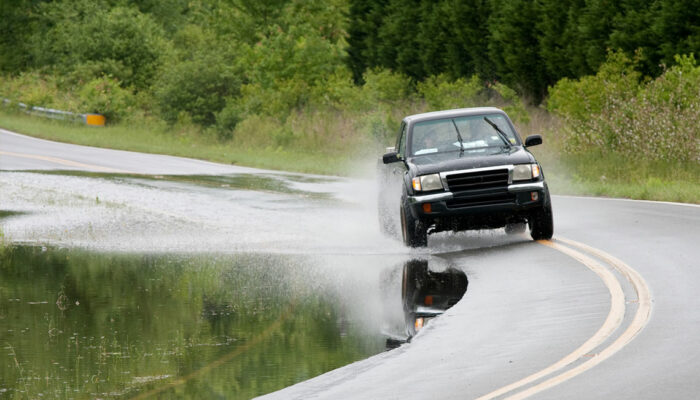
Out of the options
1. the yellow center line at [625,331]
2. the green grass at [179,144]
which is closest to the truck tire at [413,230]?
the yellow center line at [625,331]

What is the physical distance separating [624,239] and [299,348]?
7.09 meters

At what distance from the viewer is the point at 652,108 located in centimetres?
2520

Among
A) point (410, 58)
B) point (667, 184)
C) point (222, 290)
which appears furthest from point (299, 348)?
point (410, 58)

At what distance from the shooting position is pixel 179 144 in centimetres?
4003

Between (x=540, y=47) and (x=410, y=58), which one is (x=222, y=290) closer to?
(x=540, y=47)

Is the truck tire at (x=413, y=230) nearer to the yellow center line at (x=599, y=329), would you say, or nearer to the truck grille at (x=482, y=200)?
the truck grille at (x=482, y=200)

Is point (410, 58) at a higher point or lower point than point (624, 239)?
higher

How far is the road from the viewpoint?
8.24 m

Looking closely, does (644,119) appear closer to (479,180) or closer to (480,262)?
(479,180)

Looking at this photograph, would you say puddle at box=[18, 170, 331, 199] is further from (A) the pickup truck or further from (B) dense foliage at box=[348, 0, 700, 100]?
(B) dense foliage at box=[348, 0, 700, 100]

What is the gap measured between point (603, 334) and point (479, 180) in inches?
229

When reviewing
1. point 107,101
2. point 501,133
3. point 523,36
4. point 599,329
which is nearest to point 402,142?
point 501,133

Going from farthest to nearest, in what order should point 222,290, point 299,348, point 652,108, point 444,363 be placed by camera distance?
1. point 652,108
2. point 222,290
3. point 299,348
4. point 444,363

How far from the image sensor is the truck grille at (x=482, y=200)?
49.5 feet
